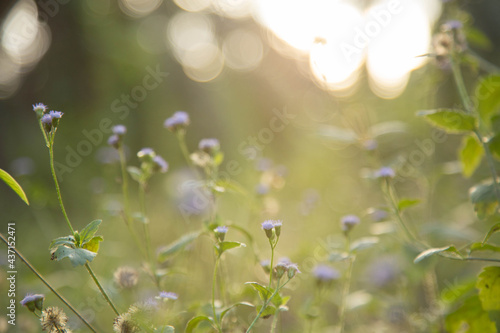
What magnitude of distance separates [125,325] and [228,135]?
5248 millimetres

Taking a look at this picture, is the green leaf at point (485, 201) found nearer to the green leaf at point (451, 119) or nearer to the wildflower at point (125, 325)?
the green leaf at point (451, 119)

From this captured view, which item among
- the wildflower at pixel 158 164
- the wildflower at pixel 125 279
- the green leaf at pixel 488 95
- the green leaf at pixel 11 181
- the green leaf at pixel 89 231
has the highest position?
the green leaf at pixel 11 181

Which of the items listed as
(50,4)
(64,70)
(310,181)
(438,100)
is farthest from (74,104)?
(438,100)

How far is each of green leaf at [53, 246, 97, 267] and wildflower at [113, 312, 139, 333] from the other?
26cm

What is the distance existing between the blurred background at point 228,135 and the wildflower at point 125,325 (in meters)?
0.81

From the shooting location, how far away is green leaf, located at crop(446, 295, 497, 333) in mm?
1676

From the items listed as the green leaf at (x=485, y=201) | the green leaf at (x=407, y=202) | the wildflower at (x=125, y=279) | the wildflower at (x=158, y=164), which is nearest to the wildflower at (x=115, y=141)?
the wildflower at (x=158, y=164)

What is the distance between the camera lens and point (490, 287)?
151cm

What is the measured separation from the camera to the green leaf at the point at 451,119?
155 cm

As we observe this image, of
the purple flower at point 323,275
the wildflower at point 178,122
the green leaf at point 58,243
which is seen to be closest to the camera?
the green leaf at point 58,243

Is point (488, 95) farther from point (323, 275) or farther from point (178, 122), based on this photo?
point (178, 122)

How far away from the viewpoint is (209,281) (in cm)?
298

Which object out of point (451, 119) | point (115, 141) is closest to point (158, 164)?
point (115, 141)

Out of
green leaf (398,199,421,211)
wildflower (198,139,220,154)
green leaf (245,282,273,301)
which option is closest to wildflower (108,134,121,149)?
wildflower (198,139,220,154)
